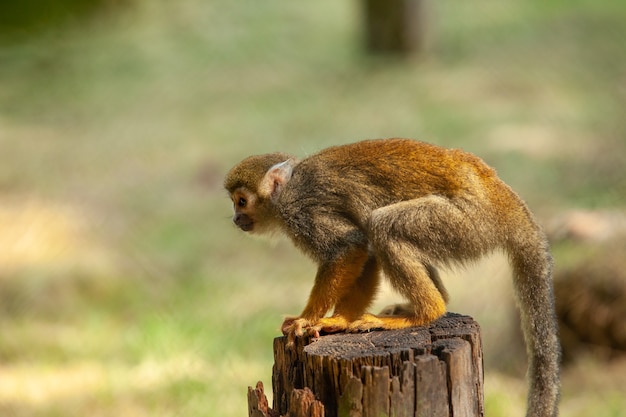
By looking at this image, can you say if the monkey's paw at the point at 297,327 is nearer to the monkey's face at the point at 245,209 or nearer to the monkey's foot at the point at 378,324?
the monkey's foot at the point at 378,324

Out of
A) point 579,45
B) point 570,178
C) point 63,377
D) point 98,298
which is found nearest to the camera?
point 63,377

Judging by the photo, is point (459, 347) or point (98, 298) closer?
point (459, 347)

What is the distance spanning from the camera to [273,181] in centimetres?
551

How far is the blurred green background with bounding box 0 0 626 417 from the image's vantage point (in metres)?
8.45

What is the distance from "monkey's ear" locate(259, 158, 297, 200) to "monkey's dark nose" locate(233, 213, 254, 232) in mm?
223

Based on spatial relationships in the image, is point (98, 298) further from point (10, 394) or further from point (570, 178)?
point (570, 178)

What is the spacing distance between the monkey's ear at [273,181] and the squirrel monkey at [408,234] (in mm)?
60

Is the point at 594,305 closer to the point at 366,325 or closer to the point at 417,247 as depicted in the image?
the point at 417,247

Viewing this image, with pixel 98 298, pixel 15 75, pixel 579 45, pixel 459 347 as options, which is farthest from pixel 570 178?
pixel 15 75

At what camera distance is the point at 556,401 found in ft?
16.0

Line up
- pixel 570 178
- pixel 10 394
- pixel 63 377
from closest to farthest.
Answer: pixel 10 394, pixel 63 377, pixel 570 178

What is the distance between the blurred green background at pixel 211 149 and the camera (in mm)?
8445

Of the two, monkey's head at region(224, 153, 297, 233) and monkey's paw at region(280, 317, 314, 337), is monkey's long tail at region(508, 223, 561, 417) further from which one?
monkey's head at region(224, 153, 297, 233)

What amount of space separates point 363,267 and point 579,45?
12.4m
